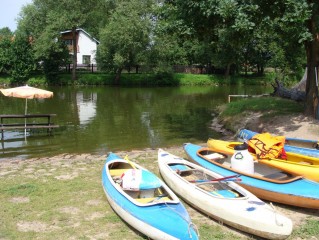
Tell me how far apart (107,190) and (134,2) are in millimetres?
42267

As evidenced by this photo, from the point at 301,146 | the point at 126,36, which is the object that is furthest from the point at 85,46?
the point at 301,146

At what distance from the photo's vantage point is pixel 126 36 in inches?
1756

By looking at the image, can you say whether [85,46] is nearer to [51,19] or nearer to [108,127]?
[51,19]

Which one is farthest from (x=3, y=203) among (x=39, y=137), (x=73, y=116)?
(x=73, y=116)

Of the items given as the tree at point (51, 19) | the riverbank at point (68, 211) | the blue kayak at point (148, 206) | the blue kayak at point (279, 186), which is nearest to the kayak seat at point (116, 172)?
the blue kayak at point (148, 206)

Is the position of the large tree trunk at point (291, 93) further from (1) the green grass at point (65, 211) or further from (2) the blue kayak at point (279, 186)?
(1) the green grass at point (65, 211)

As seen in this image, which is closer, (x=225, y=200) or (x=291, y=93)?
Answer: (x=225, y=200)

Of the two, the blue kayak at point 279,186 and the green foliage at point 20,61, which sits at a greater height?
the green foliage at point 20,61

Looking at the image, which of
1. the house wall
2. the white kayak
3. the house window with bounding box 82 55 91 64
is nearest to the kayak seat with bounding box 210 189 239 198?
the white kayak

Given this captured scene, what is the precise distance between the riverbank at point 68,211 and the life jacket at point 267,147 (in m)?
1.56

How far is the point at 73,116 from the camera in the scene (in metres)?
23.3

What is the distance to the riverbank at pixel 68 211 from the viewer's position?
6762mm

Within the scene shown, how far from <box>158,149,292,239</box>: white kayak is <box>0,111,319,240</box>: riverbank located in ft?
0.81

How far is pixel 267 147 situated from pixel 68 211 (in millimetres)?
4763
